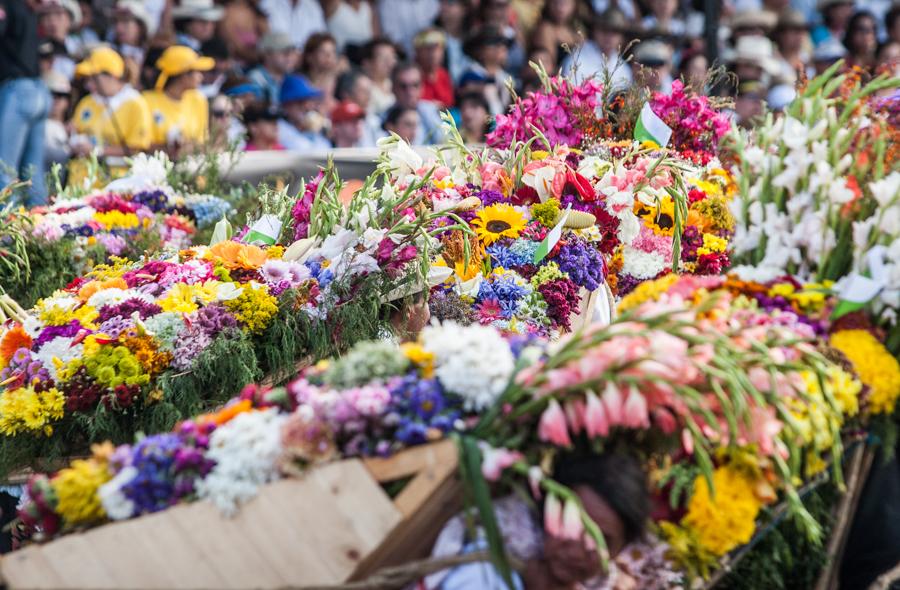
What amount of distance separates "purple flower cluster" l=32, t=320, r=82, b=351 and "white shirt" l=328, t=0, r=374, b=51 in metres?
5.90

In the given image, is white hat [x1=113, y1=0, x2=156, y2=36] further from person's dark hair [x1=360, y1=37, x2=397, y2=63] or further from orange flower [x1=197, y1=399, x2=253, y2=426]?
orange flower [x1=197, y1=399, x2=253, y2=426]

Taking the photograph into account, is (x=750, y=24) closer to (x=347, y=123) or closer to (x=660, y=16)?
(x=660, y=16)

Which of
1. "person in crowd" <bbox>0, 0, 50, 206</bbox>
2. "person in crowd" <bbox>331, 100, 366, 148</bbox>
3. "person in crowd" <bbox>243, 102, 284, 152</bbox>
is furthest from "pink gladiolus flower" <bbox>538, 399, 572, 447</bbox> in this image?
"person in crowd" <bbox>331, 100, 366, 148</bbox>

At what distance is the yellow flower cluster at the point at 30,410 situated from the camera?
386cm

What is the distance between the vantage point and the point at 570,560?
2.46 m

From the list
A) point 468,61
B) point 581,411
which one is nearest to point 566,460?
point 581,411

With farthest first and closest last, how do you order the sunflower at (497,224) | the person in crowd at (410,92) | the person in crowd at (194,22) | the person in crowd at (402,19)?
1. the person in crowd at (402,19)
2. the person in crowd at (410,92)
3. the person in crowd at (194,22)
4. the sunflower at (497,224)

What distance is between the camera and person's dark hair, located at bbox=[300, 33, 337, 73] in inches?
350

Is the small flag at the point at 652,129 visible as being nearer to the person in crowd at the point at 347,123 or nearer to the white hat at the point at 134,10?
the person in crowd at the point at 347,123

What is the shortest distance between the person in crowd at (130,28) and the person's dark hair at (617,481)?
6457mm

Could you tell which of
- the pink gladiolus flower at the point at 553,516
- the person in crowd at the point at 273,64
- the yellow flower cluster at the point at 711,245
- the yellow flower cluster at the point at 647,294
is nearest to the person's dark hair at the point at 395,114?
the person in crowd at the point at 273,64

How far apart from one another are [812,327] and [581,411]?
840mm

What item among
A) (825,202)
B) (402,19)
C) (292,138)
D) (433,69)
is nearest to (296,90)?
(292,138)

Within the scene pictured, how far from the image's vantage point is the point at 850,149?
3.23m
